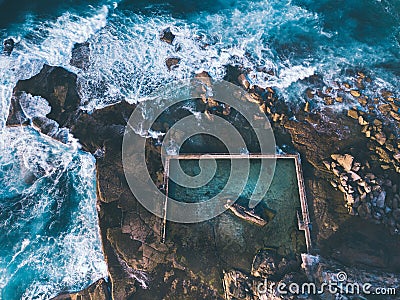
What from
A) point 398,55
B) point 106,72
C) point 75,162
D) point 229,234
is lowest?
point 229,234

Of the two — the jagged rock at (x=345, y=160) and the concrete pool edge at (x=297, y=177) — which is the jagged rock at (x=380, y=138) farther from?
the concrete pool edge at (x=297, y=177)

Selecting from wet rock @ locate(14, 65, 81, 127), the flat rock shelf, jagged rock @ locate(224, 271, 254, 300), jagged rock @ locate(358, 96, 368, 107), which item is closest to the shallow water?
the flat rock shelf

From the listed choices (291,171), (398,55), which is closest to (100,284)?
(291,171)

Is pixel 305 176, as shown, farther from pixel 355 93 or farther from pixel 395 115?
pixel 395 115

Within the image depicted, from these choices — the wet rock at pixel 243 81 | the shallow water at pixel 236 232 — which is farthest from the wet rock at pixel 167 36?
the shallow water at pixel 236 232

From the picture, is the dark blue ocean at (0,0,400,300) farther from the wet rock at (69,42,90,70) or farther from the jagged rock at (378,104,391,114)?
the jagged rock at (378,104,391,114)

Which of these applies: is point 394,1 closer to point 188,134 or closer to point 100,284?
point 188,134

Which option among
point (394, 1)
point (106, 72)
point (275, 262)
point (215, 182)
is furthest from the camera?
point (394, 1)
